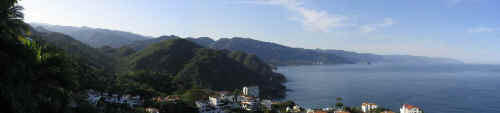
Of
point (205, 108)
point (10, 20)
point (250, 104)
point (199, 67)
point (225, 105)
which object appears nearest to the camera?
point (10, 20)

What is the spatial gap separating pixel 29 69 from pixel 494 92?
7601cm

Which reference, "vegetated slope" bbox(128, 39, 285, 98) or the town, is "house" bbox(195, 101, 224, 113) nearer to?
the town

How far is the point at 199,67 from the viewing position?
71062 millimetres

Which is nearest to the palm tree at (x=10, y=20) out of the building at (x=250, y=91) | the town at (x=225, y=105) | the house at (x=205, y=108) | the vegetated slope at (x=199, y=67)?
the town at (x=225, y=105)

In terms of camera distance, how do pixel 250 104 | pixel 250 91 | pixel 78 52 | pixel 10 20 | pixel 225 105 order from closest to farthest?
pixel 10 20 < pixel 225 105 < pixel 250 104 < pixel 250 91 < pixel 78 52

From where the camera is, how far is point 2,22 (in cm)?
543

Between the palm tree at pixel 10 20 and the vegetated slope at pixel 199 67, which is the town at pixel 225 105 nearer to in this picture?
Answer: the palm tree at pixel 10 20

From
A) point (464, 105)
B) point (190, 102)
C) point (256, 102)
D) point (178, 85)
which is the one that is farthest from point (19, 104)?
point (464, 105)

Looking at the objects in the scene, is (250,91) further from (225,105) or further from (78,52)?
(78,52)

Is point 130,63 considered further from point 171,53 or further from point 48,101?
point 48,101

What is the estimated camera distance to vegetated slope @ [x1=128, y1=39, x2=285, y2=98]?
65.9 metres

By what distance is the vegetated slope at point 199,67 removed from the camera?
216ft

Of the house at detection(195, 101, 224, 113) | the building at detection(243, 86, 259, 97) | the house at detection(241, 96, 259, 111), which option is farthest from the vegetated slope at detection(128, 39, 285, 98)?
the house at detection(195, 101, 224, 113)

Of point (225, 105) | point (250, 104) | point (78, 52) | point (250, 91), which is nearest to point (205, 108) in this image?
point (225, 105)
